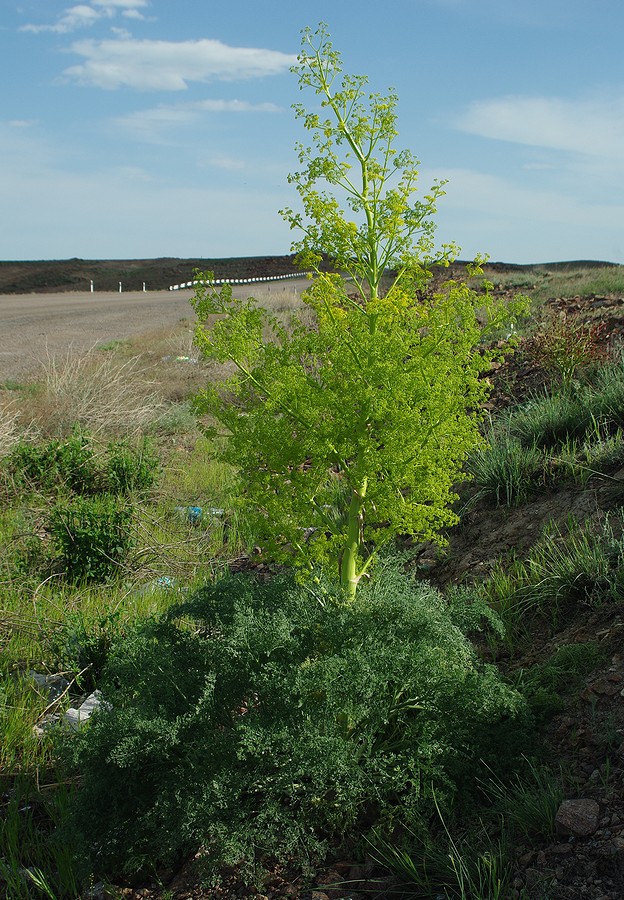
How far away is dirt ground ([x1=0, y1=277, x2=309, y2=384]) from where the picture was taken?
46.4 feet

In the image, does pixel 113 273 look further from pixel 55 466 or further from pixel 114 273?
pixel 55 466

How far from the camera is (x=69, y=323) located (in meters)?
20.2

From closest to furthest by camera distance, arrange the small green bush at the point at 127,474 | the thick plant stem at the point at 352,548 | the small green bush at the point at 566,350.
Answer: the thick plant stem at the point at 352,548 < the small green bush at the point at 127,474 < the small green bush at the point at 566,350

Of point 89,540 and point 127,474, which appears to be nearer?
point 89,540

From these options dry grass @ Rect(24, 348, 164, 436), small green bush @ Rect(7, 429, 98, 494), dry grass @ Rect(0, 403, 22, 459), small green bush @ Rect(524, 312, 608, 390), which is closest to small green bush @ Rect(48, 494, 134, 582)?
small green bush @ Rect(7, 429, 98, 494)

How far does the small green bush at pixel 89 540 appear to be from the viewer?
5727 mm

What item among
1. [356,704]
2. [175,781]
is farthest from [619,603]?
[175,781]

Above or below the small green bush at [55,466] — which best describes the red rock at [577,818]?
below

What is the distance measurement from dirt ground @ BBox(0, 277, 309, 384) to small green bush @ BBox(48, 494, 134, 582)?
236 inches

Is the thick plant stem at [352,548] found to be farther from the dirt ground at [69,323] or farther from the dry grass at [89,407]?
the dirt ground at [69,323]

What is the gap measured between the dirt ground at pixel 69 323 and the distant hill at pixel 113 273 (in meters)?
7.95

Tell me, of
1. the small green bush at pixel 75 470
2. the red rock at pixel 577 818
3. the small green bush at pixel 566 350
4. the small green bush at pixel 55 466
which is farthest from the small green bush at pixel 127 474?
the red rock at pixel 577 818

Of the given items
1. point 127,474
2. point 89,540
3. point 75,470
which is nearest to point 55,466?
point 75,470

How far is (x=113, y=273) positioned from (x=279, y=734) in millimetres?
41476
